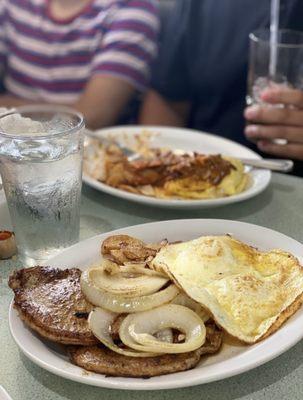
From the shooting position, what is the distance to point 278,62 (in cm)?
160

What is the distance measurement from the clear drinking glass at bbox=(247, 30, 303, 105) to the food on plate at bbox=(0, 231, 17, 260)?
0.86m

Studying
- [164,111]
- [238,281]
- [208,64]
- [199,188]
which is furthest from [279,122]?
[238,281]

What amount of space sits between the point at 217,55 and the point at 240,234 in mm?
1345

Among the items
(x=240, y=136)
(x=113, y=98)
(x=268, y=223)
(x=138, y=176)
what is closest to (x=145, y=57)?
(x=113, y=98)

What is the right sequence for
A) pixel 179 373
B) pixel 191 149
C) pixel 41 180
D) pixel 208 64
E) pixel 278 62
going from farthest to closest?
pixel 208 64 → pixel 191 149 → pixel 278 62 → pixel 41 180 → pixel 179 373

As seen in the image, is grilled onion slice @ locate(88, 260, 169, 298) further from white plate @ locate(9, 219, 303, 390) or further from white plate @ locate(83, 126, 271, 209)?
white plate @ locate(83, 126, 271, 209)

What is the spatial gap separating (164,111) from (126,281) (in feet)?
5.42

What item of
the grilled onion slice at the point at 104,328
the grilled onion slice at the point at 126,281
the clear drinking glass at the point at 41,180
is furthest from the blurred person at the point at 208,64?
the grilled onion slice at the point at 104,328

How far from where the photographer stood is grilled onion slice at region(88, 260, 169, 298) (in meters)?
0.86

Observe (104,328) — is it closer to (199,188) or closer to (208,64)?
(199,188)

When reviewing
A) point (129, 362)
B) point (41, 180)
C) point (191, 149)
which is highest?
point (41, 180)

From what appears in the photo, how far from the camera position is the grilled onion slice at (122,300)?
85cm

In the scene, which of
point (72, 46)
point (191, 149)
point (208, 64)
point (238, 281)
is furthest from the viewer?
point (72, 46)

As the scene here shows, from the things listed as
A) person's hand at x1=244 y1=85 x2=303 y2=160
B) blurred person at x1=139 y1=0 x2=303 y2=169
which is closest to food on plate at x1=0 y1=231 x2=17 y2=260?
person's hand at x1=244 y1=85 x2=303 y2=160
